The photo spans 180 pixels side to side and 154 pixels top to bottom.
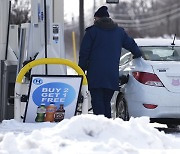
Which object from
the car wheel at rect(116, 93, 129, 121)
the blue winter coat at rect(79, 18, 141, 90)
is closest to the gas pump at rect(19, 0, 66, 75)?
the blue winter coat at rect(79, 18, 141, 90)

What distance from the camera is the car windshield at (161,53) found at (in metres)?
9.87

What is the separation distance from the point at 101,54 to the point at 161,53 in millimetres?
1531

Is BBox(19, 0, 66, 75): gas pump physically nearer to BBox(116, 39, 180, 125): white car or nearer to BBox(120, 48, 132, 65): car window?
BBox(116, 39, 180, 125): white car

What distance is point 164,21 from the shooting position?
73.6 metres

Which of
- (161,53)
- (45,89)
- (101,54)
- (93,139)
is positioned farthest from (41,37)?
(93,139)

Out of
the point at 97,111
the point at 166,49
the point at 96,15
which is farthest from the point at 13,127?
the point at 166,49

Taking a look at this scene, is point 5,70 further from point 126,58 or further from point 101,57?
point 126,58

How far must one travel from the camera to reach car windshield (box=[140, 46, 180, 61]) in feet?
32.4

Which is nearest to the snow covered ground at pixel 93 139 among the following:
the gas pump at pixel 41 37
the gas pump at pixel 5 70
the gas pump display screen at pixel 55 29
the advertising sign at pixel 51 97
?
the advertising sign at pixel 51 97

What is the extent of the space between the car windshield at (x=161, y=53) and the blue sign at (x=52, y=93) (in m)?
2.14

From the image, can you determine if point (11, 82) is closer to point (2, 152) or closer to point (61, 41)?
point (61, 41)

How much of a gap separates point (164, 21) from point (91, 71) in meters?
65.6

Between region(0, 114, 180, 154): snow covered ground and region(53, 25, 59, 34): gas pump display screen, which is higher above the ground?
region(53, 25, 59, 34): gas pump display screen

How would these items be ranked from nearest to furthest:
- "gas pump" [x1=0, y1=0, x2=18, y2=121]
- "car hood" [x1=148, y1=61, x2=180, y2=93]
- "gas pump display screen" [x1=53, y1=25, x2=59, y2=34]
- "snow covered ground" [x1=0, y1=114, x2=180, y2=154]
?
"snow covered ground" [x1=0, y1=114, x2=180, y2=154]
"gas pump" [x1=0, y1=0, x2=18, y2=121]
"car hood" [x1=148, y1=61, x2=180, y2=93]
"gas pump display screen" [x1=53, y1=25, x2=59, y2=34]
